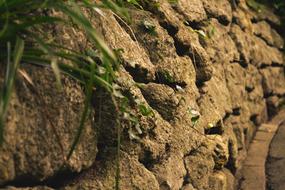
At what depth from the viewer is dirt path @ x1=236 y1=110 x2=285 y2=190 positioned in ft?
13.4

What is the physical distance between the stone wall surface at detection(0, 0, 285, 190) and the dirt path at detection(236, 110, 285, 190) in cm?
11

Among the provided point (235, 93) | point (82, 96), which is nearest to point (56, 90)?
point (82, 96)

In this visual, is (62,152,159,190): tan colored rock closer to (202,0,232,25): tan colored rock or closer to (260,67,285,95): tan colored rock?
(202,0,232,25): tan colored rock

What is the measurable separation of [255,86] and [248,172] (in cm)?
166

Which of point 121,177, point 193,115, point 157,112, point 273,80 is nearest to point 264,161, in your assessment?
point 193,115

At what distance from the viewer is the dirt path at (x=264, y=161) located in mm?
4086

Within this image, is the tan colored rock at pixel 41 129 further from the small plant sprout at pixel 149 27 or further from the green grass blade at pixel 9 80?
the small plant sprout at pixel 149 27

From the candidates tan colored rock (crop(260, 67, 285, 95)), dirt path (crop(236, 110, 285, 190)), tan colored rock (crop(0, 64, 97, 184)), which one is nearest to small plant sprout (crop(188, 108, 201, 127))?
dirt path (crop(236, 110, 285, 190))

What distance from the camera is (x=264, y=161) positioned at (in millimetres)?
4555

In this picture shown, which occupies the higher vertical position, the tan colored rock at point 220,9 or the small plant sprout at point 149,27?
the small plant sprout at point 149,27

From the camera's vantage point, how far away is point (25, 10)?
6.91ft

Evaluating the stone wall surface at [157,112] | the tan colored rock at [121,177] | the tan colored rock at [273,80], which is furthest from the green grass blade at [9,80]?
the tan colored rock at [273,80]

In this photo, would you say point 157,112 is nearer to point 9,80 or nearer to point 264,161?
point 9,80

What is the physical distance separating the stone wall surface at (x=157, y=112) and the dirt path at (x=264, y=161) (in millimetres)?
114
